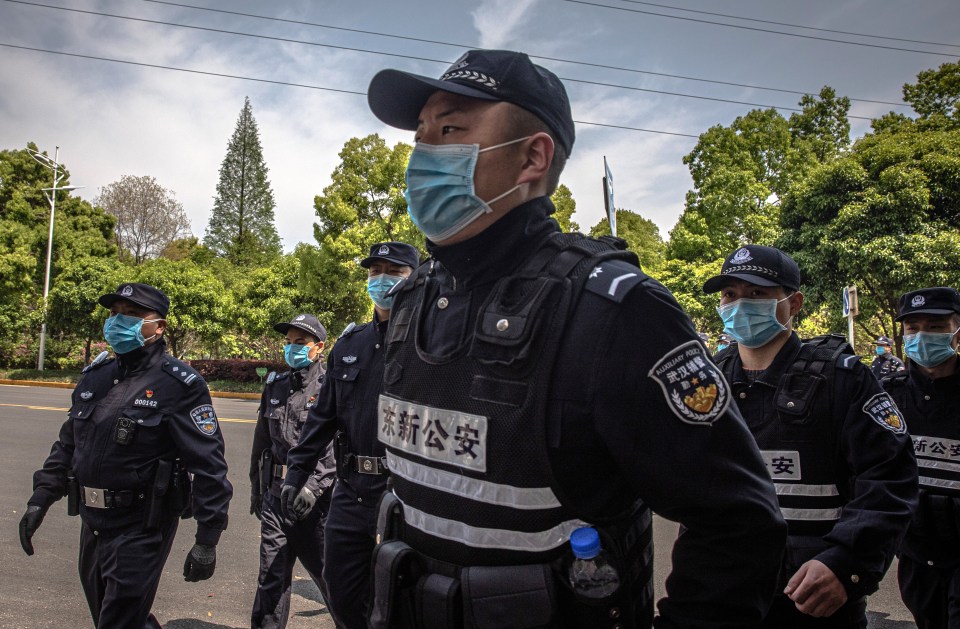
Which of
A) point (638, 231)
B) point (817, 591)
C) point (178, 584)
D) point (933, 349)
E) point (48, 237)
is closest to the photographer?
point (817, 591)

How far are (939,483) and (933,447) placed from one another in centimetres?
21

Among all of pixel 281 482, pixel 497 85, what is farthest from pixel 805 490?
pixel 281 482

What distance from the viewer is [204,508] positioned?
374 cm

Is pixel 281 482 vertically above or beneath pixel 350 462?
beneath

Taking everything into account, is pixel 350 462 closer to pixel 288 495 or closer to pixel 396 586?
pixel 288 495

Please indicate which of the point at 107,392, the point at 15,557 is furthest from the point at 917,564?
the point at 15,557

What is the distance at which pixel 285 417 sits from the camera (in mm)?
5250

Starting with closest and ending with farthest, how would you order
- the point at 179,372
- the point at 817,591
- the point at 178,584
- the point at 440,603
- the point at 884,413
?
the point at 440,603 → the point at 817,591 → the point at 884,413 → the point at 179,372 → the point at 178,584

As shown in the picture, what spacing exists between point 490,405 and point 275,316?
25149mm

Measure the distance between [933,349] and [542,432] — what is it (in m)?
3.82

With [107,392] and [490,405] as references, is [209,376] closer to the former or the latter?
[107,392]

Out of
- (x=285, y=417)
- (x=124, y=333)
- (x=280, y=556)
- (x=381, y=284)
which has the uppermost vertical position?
(x=381, y=284)

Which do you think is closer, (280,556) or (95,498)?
(95,498)

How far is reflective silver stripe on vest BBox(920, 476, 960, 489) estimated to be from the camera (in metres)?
3.73
